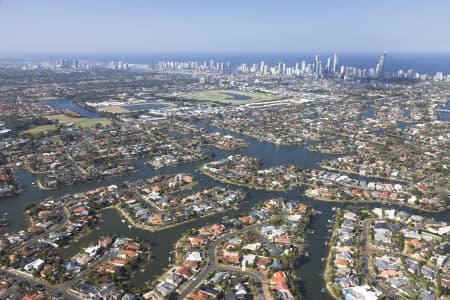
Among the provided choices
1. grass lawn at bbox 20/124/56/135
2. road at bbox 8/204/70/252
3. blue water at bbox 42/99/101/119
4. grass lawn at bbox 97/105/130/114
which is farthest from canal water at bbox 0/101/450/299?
grass lawn at bbox 97/105/130/114

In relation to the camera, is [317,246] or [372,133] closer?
[317,246]

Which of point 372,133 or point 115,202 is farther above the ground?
point 372,133

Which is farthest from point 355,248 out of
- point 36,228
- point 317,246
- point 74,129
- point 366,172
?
point 74,129

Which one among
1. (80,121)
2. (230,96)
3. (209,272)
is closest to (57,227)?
(209,272)

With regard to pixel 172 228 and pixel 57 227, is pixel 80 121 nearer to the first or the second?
pixel 57 227

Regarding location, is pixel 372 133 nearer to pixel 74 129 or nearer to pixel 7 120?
pixel 74 129
